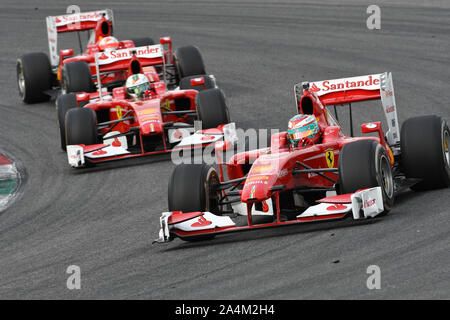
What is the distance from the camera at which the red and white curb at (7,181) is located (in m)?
14.5

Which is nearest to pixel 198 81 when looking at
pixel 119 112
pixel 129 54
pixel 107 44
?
pixel 129 54

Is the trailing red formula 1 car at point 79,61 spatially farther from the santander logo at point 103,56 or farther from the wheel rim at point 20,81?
the santander logo at point 103,56

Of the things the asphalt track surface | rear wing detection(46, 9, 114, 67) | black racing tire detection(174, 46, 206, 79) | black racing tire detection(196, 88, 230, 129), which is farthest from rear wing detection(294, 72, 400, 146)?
rear wing detection(46, 9, 114, 67)

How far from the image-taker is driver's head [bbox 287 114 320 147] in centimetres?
1133

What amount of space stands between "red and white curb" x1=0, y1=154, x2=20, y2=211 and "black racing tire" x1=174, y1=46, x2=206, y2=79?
16.0 feet

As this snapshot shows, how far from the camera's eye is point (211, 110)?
1627cm

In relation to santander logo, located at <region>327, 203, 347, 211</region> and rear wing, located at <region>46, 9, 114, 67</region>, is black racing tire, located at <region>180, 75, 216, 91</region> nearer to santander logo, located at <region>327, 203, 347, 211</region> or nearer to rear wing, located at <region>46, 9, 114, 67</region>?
rear wing, located at <region>46, 9, 114, 67</region>

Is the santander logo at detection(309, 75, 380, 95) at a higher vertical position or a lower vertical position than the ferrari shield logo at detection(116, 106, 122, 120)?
higher

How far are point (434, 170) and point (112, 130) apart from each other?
7.28 metres

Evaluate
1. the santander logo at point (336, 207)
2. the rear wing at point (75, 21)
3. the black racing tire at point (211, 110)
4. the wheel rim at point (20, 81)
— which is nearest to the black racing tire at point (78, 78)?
the rear wing at point (75, 21)

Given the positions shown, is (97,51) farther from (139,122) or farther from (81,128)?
(139,122)

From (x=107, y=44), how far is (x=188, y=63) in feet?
6.29

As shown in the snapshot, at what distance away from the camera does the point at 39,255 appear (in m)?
11.3

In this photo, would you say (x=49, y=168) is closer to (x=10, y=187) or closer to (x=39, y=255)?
(x=10, y=187)
